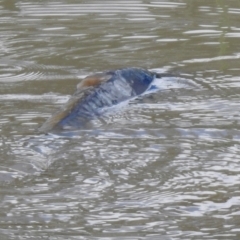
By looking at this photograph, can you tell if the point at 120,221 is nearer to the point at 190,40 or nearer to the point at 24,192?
the point at 24,192

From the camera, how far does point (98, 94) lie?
483 centimetres

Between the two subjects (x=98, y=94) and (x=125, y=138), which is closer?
(x=125, y=138)

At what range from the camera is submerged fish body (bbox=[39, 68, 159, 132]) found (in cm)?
445

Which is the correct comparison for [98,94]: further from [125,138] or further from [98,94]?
[125,138]

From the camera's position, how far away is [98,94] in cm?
483

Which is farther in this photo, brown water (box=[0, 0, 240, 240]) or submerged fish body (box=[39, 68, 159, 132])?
submerged fish body (box=[39, 68, 159, 132])

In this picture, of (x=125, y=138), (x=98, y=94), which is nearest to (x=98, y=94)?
(x=98, y=94)

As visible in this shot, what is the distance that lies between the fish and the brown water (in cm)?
10

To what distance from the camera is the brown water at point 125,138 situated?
3.36m

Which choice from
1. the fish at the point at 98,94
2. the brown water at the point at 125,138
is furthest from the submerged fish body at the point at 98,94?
the brown water at the point at 125,138

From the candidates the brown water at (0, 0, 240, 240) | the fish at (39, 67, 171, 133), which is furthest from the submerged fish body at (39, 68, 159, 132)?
the brown water at (0, 0, 240, 240)

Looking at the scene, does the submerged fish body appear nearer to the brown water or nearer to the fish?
the fish

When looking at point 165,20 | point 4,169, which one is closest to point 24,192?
point 4,169

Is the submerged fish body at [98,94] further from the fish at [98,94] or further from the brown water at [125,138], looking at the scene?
the brown water at [125,138]
